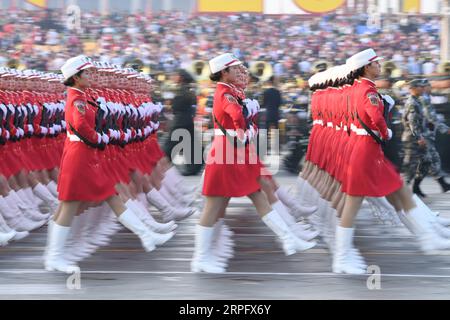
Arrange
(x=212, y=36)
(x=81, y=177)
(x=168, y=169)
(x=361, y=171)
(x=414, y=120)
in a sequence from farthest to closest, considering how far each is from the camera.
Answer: (x=212, y=36) → (x=414, y=120) → (x=168, y=169) → (x=361, y=171) → (x=81, y=177)

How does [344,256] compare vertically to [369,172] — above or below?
below

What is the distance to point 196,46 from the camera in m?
37.5

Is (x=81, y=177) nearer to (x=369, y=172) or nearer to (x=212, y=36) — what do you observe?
(x=369, y=172)

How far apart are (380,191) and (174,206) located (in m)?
4.61

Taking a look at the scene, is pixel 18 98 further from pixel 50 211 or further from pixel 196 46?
pixel 196 46

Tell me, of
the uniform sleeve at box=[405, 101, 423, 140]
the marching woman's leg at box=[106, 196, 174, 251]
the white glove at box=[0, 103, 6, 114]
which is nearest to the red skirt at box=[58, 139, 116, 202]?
the marching woman's leg at box=[106, 196, 174, 251]

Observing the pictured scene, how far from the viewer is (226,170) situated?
9297mm

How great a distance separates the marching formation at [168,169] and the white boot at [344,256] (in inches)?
0.4

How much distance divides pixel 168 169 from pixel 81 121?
481 cm

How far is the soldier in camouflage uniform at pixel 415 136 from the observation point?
15.0 m

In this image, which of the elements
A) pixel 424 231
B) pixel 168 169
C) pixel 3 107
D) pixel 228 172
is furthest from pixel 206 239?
pixel 168 169

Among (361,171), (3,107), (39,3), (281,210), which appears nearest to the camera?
(361,171)

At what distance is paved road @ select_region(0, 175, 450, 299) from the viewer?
325 inches

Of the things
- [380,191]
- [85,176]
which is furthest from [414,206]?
[85,176]
